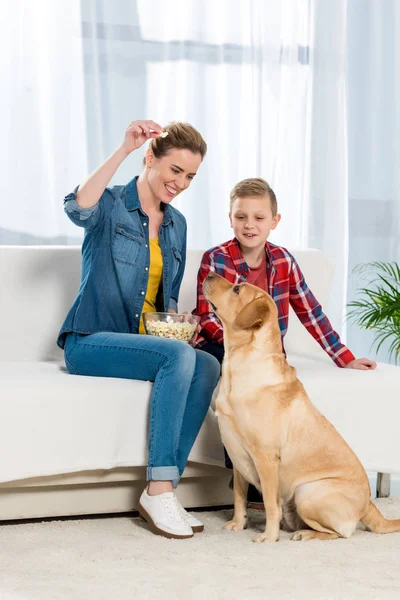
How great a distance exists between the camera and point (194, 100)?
457 cm

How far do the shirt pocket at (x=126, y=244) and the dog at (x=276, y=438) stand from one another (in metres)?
0.40

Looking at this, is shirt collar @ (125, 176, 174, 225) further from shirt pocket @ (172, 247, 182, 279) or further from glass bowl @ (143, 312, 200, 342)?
glass bowl @ (143, 312, 200, 342)

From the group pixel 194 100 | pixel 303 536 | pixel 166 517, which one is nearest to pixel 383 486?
pixel 303 536

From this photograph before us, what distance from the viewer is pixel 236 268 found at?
2.97 m

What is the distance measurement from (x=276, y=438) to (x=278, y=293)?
0.74 m

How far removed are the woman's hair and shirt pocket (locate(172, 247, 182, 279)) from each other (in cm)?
34

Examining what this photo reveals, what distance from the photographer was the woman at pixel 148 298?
97.5 inches

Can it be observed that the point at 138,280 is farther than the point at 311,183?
No

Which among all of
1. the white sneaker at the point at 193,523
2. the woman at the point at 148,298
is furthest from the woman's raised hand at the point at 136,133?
the white sneaker at the point at 193,523

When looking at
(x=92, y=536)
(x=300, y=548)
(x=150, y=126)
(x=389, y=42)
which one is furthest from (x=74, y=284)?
(x=389, y=42)

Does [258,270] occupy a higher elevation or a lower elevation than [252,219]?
lower

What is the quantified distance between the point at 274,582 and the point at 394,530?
57 cm

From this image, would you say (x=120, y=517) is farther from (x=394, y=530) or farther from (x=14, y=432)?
(x=394, y=530)

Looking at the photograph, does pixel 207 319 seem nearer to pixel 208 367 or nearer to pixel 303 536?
pixel 208 367
